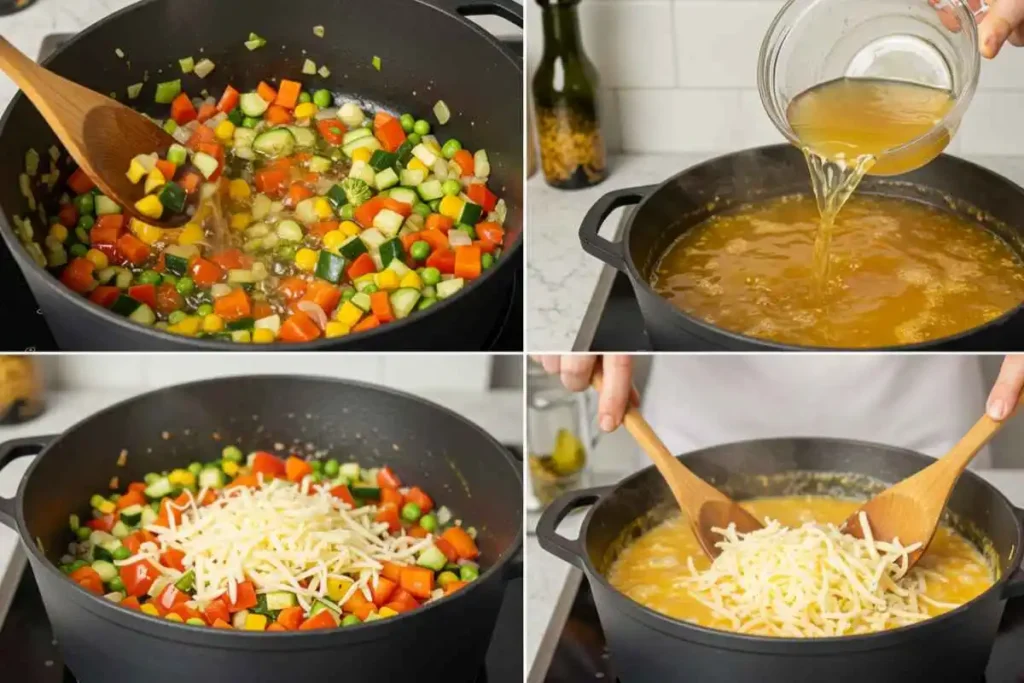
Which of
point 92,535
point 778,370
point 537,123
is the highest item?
point 537,123

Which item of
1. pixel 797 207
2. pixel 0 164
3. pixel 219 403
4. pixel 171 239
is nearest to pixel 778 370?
pixel 797 207

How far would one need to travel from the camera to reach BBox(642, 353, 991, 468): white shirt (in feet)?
5.16

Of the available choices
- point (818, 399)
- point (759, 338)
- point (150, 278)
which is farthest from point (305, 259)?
point (818, 399)

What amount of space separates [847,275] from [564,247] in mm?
551

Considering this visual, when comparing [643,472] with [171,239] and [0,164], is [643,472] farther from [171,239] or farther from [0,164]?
[0,164]

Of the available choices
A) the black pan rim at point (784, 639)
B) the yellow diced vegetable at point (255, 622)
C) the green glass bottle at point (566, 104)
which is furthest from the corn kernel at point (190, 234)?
the green glass bottle at point (566, 104)

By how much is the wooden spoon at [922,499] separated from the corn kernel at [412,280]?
479 mm

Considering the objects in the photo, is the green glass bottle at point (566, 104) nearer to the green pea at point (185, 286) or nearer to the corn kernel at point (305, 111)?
the corn kernel at point (305, 111)

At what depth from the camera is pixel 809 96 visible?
1.16 metres

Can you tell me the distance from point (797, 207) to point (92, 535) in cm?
79

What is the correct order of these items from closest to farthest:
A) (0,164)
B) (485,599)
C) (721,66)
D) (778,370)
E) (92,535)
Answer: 1. (485,599)
2. (0,164)
3. (92,535)
4. (778,370)
5. (721,66)

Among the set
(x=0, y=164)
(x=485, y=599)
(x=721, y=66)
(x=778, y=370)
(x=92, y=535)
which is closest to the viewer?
(x=485, y=599)

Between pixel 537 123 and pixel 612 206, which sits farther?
pixel 537 123

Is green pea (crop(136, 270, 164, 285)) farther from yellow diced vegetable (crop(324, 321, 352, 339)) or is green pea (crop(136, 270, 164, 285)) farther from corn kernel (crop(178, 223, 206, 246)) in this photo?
yellow diced vegetable (crop(324, 321, 352, 339))
